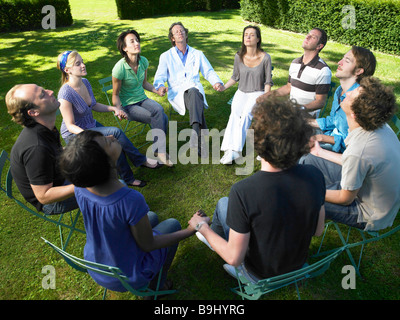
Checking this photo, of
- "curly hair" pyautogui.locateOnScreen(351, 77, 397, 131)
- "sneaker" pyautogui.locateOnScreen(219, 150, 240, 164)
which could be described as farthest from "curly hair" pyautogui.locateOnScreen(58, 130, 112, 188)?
"sneaker" pyautogui.locateOnScreen(219, 150, 240, 164)

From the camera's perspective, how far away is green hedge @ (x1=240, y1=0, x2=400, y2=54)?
27.2ft

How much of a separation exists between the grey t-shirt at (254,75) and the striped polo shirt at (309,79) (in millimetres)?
359

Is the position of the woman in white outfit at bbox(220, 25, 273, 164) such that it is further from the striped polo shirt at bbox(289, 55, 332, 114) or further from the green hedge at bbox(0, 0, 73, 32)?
the green hedge at bbox(0, 0, 73, 32)

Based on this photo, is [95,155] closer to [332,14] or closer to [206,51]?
[206,51]

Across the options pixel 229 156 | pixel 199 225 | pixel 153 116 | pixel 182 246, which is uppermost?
pixel 153 116

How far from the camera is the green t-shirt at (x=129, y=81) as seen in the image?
4215 mm

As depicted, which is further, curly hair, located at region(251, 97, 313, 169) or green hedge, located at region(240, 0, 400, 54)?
green hedge, located at region(240, 0, 400, 54)

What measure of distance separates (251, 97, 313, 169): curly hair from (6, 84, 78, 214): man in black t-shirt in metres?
1.66

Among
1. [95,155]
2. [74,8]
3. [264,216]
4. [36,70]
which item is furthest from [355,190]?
[74,8]

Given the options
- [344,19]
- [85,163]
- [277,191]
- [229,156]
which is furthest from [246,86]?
[344,19]

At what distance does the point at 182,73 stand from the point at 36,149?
2.80m

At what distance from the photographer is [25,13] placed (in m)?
12.5

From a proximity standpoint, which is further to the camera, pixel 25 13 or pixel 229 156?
pixel 25 13

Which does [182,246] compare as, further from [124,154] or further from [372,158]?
[372,158]
